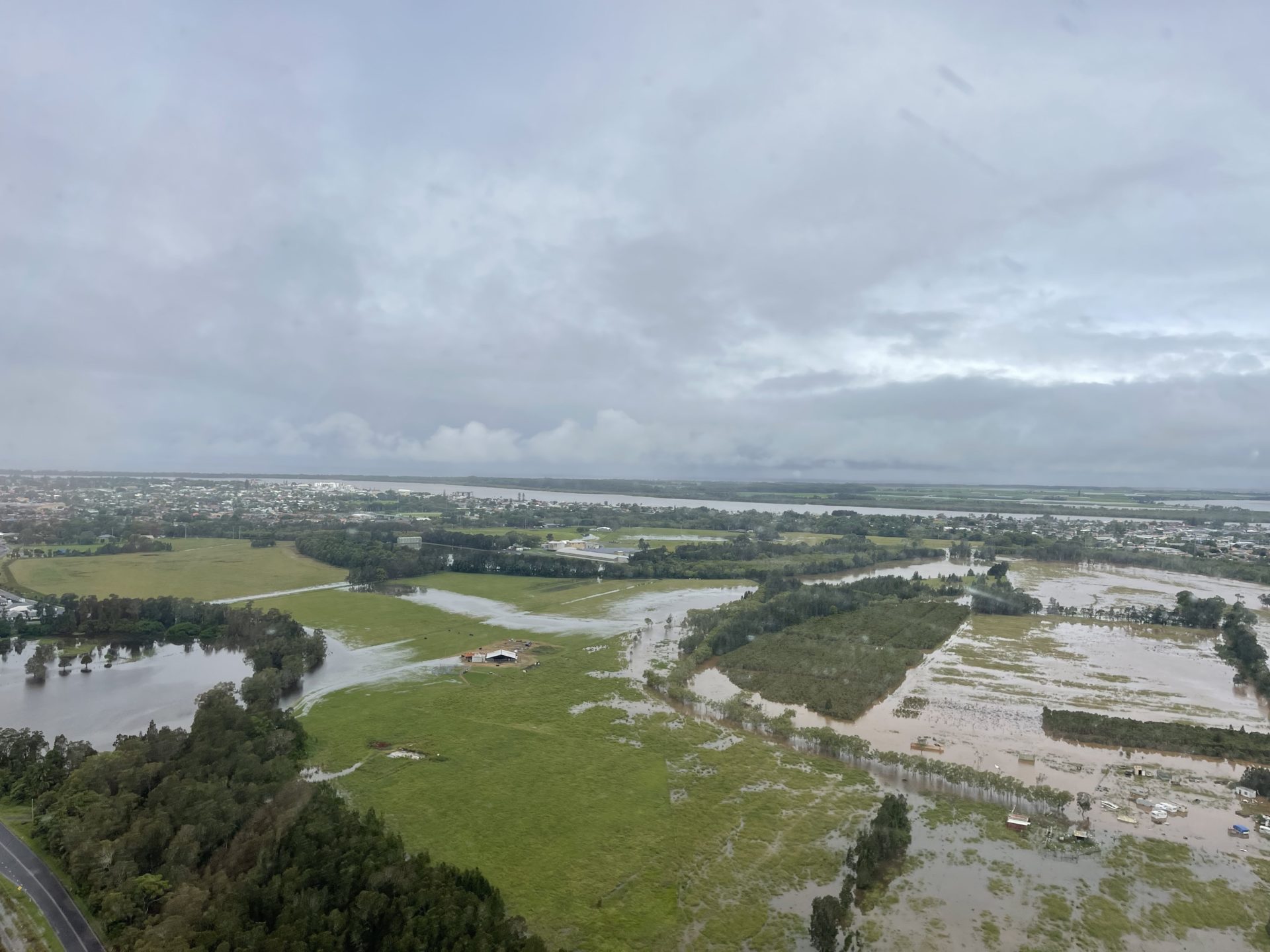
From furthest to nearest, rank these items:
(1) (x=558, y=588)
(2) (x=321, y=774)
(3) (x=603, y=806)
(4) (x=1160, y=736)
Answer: (1) (x=558, y=588) < (4) (x=1160, y=736) < (2) (x=321, y=774) < (3) (x=603, y=806)

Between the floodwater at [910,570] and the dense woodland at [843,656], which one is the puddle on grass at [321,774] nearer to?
the dense woodland at [843,656]

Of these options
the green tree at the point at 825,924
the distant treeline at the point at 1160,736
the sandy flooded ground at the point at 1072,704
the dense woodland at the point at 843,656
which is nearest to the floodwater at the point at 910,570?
the dense woodland at the point at 843,656

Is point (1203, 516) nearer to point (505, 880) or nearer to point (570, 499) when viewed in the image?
point (570, 499)

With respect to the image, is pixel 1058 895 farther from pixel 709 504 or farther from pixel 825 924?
pixel 709 504

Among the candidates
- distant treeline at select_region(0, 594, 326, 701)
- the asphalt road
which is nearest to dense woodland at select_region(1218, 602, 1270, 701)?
the asphalt road

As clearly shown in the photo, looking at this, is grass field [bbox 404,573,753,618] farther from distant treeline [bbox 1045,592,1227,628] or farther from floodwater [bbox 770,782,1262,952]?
floodwater [bbox 770,782,1262,952]

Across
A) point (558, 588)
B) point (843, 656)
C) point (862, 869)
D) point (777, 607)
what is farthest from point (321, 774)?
point (558, 588)

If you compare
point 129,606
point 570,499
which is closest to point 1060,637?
point 129,606
